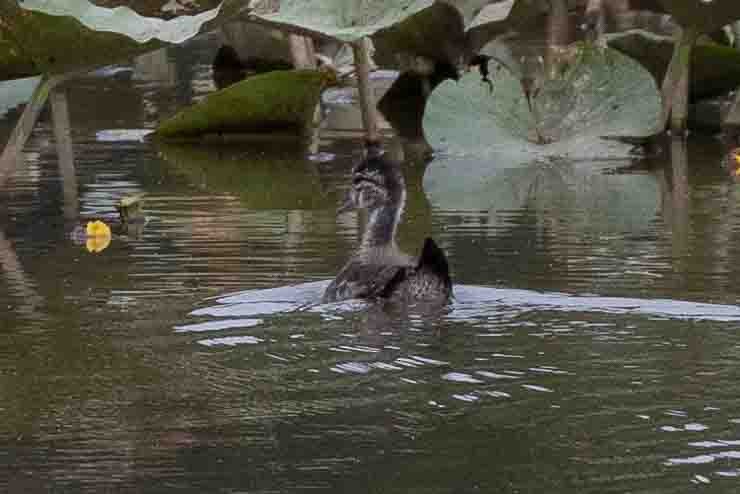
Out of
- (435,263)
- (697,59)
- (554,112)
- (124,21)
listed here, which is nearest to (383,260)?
(435,263)

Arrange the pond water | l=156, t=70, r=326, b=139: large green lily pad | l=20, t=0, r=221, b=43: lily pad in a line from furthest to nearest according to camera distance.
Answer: l=156, t=70, r=326, b=139: large green lily pad → l=20, t=0, r=221, b=43: lily pad → the pond water

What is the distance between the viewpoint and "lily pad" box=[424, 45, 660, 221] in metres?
10.8

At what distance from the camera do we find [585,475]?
4598 millimetres

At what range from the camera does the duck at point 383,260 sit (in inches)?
260

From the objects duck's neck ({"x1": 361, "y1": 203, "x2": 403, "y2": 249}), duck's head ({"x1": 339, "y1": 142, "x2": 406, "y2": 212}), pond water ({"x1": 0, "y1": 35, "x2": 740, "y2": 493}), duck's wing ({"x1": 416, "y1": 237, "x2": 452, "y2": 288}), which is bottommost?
pond water ({"x1": 0, "y1": 35, "x2": 740, "y2": 493})

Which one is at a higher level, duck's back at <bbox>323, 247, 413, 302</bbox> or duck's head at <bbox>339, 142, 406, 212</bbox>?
duck's head at <bbox>339, 142, 406, 212</bbox>

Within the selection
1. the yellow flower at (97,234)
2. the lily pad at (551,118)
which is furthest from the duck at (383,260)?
the lily pad at (551,118)

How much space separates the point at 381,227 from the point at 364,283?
605 millimetres

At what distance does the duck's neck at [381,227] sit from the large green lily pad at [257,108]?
136 inches

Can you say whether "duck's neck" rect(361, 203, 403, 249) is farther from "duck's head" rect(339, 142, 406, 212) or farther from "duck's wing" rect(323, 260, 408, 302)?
"duck's wing" rect(323, 260, 408, 302)

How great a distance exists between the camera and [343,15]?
9.27 metres

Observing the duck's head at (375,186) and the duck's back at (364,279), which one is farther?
the duck's head at (375,186)

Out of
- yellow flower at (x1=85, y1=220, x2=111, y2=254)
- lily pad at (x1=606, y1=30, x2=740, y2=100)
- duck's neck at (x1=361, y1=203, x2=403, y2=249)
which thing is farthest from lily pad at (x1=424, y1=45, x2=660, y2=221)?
duck's neck at (x1=361, y1=203, x2=403, y2=249)

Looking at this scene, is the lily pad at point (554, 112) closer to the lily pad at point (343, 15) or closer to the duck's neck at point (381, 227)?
the lily pad at point (343, 15)
